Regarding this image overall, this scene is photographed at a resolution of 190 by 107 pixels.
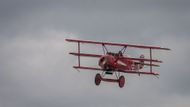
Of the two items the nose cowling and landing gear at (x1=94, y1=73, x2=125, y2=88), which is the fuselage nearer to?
the nose cowling

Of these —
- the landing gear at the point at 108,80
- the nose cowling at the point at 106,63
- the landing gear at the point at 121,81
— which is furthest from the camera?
the landing gear at the point at 121,81

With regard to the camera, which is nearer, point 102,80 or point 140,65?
point 102,80

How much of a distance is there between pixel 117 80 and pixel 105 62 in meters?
2.18

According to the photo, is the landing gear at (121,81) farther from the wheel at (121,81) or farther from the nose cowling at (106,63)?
the nose cowling at (106,63)

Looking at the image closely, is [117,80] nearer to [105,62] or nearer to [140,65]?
[105,62]

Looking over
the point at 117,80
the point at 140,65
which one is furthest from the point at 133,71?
the point at 140,65

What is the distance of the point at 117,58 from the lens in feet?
264

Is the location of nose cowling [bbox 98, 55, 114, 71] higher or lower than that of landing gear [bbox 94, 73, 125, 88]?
higher

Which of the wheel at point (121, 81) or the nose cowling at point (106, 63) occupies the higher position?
the nose cowling at point (106, 63)

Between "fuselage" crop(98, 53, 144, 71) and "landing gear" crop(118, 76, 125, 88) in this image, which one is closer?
"fuselage" crop(98, 53, 144, 71)

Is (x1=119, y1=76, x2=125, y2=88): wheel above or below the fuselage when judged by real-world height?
below

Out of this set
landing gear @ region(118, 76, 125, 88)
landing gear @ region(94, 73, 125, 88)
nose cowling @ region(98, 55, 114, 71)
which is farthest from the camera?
landing gear @ region(118, 76, 125, 88)

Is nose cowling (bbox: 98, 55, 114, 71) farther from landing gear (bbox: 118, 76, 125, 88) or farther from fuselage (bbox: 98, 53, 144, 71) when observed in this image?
landing gear (bbox: 118, 76, 125, 88)

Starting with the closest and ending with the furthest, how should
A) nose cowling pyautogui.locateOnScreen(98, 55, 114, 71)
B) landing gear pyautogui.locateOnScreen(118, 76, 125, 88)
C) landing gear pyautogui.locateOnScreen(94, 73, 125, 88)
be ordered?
landing gear pyautogui.locateOnScreen(94, 73, 125, 88), nose cowling pyautogui.locateOnScreen(98, 55, 114, 71), landing gear pyautogui.locateOnScreen(118, 76, 125, 88)
